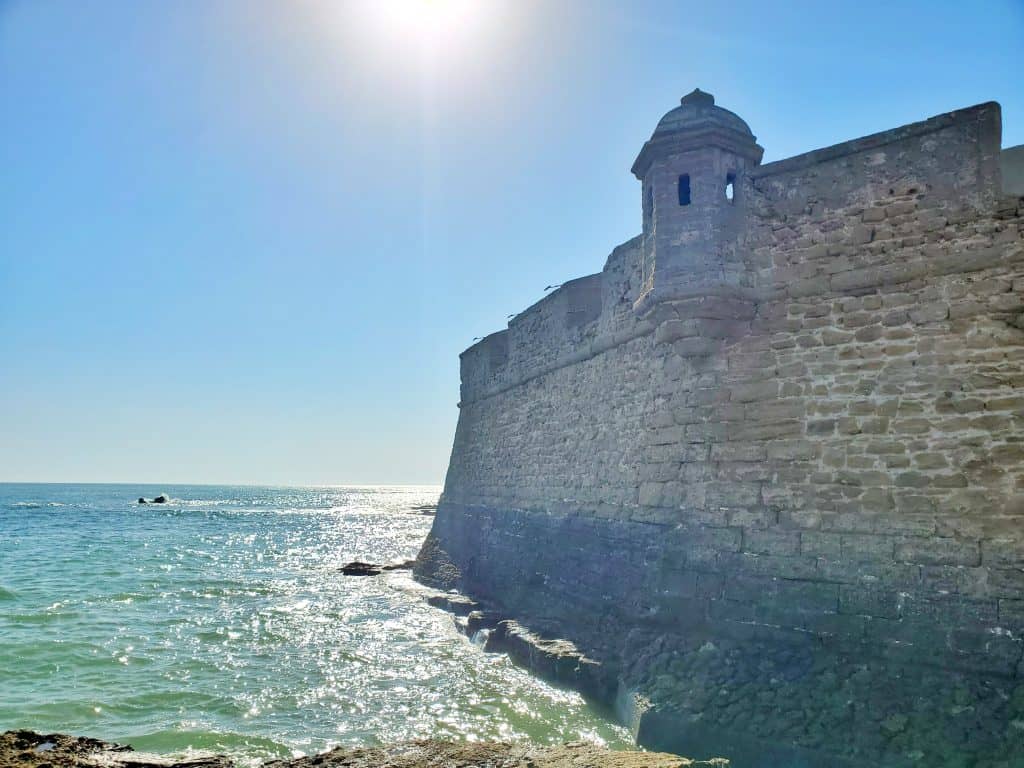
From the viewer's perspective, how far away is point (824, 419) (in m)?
7.07

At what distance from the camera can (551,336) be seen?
14250 mm

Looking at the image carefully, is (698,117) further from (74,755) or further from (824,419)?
(74,755)

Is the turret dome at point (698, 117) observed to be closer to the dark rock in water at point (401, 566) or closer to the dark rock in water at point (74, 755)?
the dark rock in water at point (74, 755)

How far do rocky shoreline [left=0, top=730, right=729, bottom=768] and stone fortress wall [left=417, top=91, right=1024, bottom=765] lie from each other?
1.19 m

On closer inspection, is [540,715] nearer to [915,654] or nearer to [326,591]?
[915,654]

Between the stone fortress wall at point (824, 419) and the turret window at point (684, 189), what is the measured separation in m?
0.05

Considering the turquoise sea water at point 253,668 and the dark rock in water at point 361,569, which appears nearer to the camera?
the turquoise sea water at point 253,668

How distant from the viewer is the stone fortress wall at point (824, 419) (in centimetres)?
605

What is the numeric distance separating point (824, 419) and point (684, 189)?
10.6ft

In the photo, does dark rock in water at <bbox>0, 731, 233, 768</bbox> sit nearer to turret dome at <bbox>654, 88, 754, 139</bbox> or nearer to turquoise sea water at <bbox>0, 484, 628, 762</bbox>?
turquoise sea water at <bbox>0, 484, 628, 762</bbox>

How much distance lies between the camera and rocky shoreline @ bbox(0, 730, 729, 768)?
5543 millimetres

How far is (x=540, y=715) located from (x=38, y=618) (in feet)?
41.8

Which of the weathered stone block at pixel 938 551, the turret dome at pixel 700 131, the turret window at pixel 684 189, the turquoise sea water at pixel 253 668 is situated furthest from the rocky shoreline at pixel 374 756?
the turret dome at pixel 700 131

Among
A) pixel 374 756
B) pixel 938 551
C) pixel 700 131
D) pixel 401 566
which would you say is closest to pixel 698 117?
pixel 700 131
